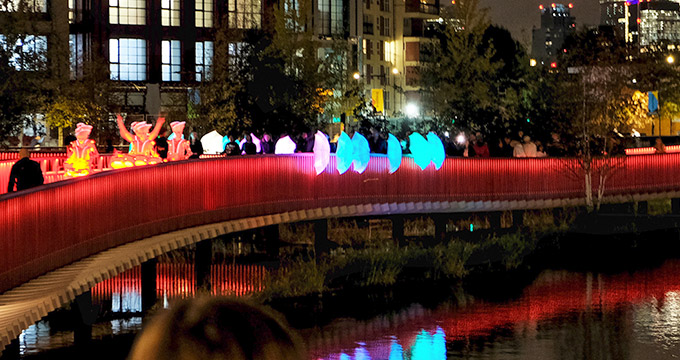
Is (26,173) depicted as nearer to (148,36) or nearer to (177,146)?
(177,146)

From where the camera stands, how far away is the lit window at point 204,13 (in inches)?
2744

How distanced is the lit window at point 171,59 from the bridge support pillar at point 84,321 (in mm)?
51597

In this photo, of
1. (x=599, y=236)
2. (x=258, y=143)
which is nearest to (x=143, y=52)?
(x=258, y=143)

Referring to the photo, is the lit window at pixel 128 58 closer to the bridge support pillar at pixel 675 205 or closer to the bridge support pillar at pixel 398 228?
the bridge support pillar at pixel 675 205

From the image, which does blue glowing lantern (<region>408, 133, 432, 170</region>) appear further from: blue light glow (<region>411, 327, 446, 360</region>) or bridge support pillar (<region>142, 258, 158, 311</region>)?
blue light glow (<region>411, 327, 446, 360</region>)

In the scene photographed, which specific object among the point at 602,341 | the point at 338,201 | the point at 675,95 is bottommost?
the point at 602,341

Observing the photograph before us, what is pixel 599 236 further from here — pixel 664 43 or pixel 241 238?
pixel 664 43

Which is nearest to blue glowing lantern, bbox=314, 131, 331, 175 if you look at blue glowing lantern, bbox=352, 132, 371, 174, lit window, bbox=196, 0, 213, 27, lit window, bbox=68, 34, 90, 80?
blue glowing lantern, bbox=352, 132, 371, 174

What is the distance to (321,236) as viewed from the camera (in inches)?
1062

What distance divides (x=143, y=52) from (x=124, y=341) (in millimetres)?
52798

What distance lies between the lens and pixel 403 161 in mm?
27781

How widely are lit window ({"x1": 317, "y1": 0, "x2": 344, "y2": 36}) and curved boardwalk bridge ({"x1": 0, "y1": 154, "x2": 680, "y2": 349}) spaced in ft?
157

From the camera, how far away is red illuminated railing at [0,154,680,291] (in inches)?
572

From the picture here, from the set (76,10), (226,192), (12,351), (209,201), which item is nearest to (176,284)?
(226,192)
